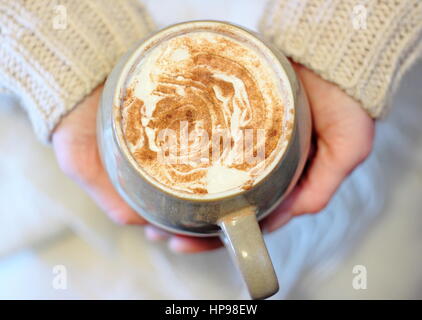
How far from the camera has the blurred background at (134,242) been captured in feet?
2.18

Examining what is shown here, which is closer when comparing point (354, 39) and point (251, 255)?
point (251, 255)

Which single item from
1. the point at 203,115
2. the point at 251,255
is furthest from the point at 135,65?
the point at 251,255

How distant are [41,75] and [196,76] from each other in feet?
0.63

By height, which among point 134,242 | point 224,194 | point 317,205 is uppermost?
point 224,194

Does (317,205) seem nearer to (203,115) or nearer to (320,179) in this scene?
(320,179)

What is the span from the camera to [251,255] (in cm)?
35

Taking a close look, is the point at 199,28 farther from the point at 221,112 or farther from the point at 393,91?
the point at 393,91

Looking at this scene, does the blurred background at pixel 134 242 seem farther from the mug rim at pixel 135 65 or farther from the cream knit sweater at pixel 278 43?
the mug rim at pixel 135 65

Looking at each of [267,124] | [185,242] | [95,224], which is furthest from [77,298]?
[267,124]

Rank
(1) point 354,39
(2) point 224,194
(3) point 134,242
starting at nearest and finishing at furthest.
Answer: (2) point 224,194 → (1) point 354,39 → (3) point 134,242

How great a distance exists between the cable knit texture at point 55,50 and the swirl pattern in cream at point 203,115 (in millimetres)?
129

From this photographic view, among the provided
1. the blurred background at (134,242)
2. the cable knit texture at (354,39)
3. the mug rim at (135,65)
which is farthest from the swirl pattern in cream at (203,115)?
the blurred background at (134,242)

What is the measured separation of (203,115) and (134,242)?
0.36 metres

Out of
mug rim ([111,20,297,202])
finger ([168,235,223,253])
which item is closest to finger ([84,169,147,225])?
finger ([168,235,223,253])
